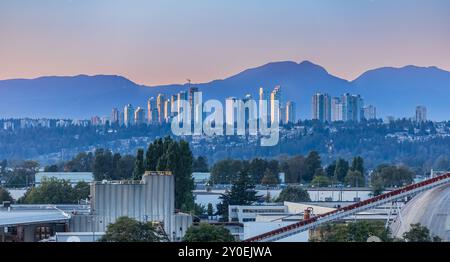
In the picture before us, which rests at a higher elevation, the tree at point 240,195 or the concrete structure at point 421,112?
the concrete structure at point 421,112

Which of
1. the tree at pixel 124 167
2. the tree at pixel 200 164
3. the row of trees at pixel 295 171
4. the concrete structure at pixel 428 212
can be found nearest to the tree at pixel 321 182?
the row of trees at pixel 295 171

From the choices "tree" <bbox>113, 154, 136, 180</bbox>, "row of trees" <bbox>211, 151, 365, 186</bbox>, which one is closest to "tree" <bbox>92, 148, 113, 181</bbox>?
"tree" <bbox>113, 154, 136, 180</bbox>

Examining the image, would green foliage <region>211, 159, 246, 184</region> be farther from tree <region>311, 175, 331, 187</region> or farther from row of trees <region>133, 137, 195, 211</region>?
row of trees <region>133, 137, 195, 211</region>

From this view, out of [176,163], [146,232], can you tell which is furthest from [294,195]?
[146,232]

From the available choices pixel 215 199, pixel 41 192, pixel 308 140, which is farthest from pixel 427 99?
pixel 308 140

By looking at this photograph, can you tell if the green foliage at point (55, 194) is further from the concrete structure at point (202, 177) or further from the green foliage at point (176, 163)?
the concrete structure at point (202, 177)
